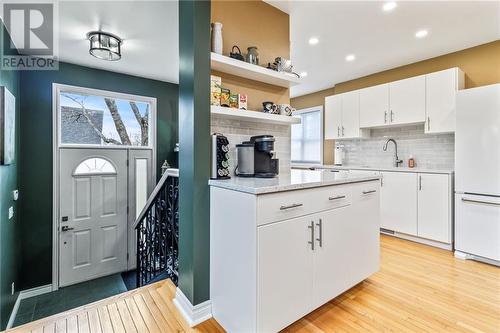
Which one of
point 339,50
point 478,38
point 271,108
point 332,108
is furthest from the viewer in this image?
point 332,108

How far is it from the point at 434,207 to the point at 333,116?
7.37 ft

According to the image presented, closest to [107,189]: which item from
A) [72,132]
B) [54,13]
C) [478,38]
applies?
[72,132]

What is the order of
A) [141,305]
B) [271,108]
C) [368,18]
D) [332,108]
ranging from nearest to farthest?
[141,305], [271,108], [368,18], [332,108]

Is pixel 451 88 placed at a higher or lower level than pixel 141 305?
higher

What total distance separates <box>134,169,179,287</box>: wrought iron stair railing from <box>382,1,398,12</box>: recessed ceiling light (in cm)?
261

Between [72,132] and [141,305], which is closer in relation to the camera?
[141,305]

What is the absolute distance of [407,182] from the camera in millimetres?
3447

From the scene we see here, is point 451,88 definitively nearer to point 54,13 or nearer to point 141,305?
point 141,305

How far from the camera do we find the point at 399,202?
355 cm

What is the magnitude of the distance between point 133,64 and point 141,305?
3328 millimetres

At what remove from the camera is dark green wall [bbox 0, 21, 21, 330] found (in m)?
2.46

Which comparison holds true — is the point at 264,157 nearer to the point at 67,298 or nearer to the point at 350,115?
the point at 350,115

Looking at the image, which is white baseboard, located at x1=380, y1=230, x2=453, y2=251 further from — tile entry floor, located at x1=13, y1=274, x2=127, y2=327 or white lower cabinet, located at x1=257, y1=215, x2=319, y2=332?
tile entry floor, located at x1=13, y1=274, x2=127, y2=327

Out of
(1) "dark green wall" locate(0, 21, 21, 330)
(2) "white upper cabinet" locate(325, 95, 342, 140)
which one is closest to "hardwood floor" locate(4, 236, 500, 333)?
(1) "dark green wall" locate(0, 21, 21, 330)
